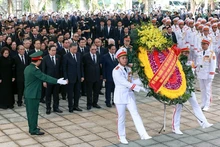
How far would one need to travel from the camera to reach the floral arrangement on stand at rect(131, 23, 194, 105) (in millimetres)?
7523

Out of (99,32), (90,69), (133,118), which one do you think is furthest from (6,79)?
(99,32)

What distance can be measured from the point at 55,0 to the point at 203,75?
112 feet

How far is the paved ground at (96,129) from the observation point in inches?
296

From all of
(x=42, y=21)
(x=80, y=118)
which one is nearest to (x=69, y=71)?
(x=80, y=118)

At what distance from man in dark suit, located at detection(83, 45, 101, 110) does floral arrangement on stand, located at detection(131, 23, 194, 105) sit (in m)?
2.61

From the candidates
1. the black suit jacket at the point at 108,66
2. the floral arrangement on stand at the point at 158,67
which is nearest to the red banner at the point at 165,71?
the floral arrangement on stand at the point at 158,67

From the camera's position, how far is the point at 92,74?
1007 centimetres

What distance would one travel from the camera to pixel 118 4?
44688 mm

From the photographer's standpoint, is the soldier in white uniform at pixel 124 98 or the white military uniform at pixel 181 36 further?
the white military uniform at pixel 181 36

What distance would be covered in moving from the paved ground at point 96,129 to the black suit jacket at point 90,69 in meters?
0.81

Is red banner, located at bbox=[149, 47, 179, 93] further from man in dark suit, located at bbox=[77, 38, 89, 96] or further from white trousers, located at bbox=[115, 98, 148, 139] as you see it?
man in dark suit, located at bbox=[77, 38, 89, 96]

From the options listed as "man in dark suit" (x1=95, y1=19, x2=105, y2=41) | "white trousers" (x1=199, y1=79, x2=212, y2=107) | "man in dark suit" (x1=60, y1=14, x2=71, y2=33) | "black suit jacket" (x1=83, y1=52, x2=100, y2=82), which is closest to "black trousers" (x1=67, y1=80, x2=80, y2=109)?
"black suit jacket" (x1=83, y1=52, x2=100, y2=82)

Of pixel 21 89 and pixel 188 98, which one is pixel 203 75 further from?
pixel 21 89

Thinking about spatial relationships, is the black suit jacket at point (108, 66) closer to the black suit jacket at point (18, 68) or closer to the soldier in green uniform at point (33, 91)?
the black suit jacket at point (18, 68)
